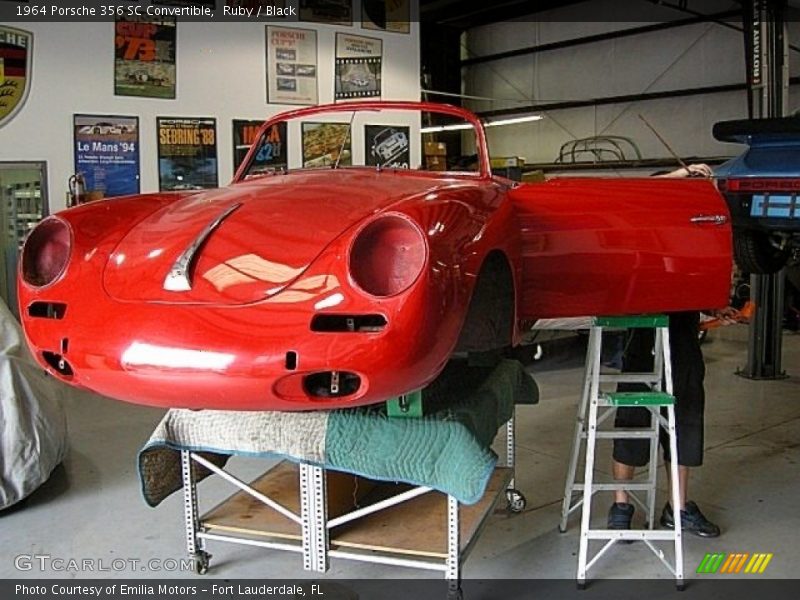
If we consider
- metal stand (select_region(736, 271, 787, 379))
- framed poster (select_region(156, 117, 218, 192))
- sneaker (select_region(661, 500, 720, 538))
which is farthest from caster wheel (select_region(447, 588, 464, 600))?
framed poster (select_region(156, 117, 218, 192))

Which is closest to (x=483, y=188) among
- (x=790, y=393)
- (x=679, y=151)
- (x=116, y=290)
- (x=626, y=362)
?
(x=116, y=290)

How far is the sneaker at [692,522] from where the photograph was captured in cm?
304

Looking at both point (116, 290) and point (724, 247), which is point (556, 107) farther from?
point (116, 290)

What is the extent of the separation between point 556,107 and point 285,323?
13.0 m

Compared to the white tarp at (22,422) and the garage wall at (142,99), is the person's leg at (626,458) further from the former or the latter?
the garage wall at (142,99)

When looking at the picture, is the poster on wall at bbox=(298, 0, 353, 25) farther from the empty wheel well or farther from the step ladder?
the empty wheel well

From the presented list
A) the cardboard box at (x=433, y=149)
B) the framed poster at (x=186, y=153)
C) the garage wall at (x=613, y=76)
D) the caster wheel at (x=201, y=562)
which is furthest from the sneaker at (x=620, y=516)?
the cardboard box at (x=433, y=149)

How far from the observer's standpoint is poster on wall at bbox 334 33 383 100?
7.83 meters

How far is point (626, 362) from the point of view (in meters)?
3.07

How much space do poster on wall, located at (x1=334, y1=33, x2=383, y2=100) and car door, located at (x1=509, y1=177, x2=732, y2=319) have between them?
5736mm

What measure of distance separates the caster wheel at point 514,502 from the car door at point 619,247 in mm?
1166

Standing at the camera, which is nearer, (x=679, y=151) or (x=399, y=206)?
(x=399, y=206)

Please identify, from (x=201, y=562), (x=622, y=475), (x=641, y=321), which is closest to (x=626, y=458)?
(x=622, y=475)

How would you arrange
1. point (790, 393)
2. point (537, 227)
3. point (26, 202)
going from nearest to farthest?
point (537, 227)
point (790, 393)
point (26, 202)
